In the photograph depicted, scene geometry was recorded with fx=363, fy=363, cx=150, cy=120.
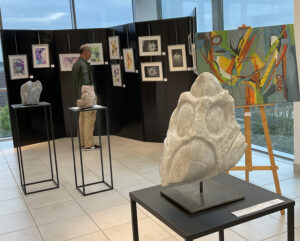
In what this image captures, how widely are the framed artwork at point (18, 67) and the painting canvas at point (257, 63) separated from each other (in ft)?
15.5

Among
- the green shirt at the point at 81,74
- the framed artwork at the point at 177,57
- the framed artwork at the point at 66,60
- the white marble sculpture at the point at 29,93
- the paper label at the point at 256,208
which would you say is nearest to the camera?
the paper label at the point at 256,208

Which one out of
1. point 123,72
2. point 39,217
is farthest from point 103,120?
point 39,217

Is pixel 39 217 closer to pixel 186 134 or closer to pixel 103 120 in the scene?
pixel 186 134

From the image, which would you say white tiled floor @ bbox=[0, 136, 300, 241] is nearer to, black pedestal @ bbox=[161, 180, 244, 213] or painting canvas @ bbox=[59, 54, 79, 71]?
black pedestal @ bbox=[161, 180, 244, 213]

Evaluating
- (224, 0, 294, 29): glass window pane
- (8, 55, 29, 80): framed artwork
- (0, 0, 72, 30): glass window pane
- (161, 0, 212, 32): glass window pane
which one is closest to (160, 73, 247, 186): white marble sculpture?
(224, 0, 294, 29): glass window pane

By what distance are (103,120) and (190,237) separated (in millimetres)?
6472

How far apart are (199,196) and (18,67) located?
19.7 ft

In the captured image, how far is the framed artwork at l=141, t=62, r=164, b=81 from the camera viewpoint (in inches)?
266

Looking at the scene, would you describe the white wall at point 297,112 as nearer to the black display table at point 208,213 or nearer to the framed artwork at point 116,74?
the black display table at point 208,213

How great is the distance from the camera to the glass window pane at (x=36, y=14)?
7800mm

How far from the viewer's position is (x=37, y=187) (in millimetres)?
5035

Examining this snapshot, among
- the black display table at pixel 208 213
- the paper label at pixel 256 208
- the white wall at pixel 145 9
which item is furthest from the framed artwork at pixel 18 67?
the paper label at pixel 256 208

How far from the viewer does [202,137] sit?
204cm

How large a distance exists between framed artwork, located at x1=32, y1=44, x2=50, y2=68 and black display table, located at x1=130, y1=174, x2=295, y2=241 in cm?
573
